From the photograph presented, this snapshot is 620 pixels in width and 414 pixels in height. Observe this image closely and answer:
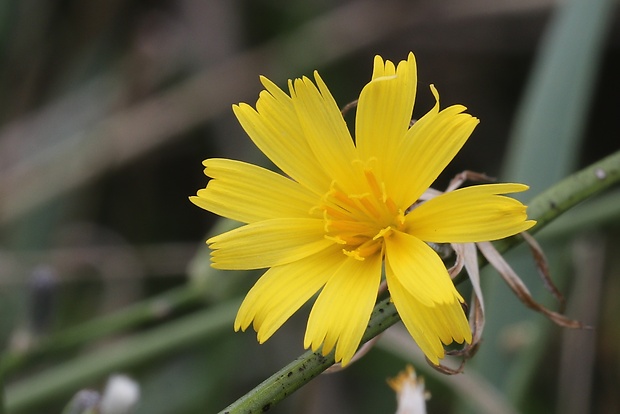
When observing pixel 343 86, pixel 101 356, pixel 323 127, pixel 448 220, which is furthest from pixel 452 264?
pixel 343 86

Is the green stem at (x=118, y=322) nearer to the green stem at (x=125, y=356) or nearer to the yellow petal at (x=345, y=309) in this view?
the green stem at (x=125, y=356)

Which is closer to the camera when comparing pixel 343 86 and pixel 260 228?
pixel 260 228

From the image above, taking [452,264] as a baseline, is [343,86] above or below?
above

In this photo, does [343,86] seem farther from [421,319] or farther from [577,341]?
[421,319]

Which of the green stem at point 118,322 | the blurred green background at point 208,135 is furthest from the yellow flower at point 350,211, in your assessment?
the blurred green background at point 208,135

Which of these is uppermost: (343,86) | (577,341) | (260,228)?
(343,86)

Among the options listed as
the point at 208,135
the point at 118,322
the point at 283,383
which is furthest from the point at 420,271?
the point at 208,135

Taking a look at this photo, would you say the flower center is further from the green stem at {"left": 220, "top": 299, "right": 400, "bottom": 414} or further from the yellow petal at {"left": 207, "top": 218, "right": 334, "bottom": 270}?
the green stem at {"left": 220, "top": 299, "right": 400, "bottom": 414}

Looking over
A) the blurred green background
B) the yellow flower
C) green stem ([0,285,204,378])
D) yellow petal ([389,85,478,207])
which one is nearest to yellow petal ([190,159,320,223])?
the yellow flower
